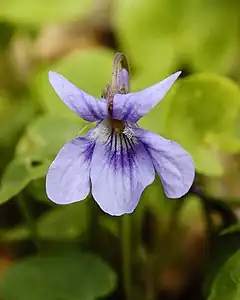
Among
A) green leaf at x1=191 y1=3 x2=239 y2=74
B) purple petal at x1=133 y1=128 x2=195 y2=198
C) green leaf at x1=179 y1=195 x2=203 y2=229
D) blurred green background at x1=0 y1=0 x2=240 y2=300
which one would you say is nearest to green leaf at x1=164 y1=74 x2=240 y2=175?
blurred green background at x1=0 y1=0 x2=240 y2=300

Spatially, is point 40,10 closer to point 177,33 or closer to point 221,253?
point 177,33

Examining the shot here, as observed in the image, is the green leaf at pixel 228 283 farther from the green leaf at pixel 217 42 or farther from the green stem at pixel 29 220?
the green leaf at pixel 217 42

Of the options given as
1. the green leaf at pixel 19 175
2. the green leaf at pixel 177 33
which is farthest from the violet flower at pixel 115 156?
the green leaf at pixel 177 33

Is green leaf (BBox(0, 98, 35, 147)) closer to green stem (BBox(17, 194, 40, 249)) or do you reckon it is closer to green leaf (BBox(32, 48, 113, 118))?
green leaf (BBox(32, 48, 113, 118))

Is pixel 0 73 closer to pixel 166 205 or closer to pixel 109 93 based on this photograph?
pixel 166 205

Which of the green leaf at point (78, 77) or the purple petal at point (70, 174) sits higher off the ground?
the purple petal at point (70, 174)

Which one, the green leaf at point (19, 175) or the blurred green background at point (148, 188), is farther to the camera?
the blurred green background at point (148, 188)
